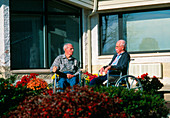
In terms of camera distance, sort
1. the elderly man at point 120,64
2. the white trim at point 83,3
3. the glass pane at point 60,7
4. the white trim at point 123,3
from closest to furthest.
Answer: the elderly man at point 120,64 < the white trim at point 123,3 < the white trim at point 83,3 < the glass pane at point 60,7

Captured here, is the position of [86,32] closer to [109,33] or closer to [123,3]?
[109,33]

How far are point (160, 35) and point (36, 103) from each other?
19.5ft

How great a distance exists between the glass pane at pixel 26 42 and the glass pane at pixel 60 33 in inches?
11.5

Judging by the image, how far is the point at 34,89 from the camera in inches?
241

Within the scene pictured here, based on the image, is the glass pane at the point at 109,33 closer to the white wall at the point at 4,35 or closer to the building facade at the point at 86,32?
the building facade at the point at 86,32

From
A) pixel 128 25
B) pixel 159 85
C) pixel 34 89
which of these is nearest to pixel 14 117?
pixel 34 89

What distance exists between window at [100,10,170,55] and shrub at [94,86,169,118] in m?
4.63

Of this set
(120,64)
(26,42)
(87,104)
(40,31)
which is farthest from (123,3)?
(87,104)

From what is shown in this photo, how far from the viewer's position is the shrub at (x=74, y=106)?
3.86 metres

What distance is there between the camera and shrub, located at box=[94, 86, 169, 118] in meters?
4.59

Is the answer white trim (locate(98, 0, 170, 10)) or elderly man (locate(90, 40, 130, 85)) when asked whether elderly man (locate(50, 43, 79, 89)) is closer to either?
elderly man (locate(90, 40, 130, 85))

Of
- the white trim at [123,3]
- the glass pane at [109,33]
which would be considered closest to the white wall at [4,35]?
the white trim at [123,3]

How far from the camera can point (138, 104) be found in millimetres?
4641

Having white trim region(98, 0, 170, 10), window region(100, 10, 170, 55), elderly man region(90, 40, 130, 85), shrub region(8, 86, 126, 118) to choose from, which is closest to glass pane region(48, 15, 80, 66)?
window region(100, 10, 170, 55)
